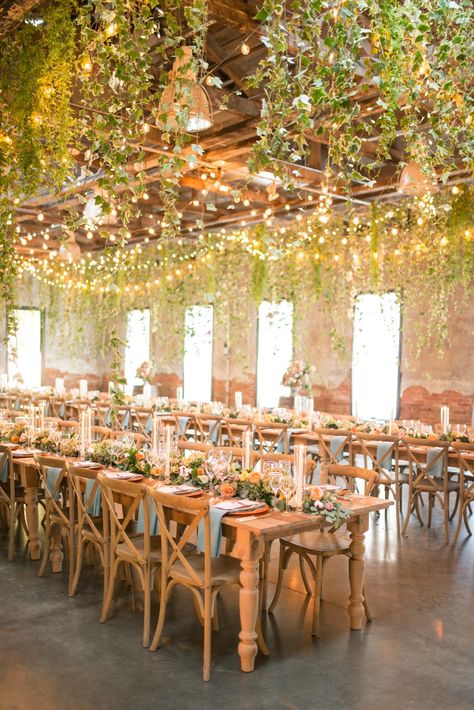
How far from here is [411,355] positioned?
12.1m

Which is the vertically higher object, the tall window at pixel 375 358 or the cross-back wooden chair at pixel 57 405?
the tall window at pixel 375 358

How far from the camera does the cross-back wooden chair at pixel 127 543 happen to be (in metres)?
4.23

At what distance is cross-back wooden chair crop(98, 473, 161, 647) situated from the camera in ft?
13.9

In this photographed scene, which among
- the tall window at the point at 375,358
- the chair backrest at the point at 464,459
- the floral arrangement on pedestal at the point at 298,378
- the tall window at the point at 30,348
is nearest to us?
the chair backrest at the point at 464,459

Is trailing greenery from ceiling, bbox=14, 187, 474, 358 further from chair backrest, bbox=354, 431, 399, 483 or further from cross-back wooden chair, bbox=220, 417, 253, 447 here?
chair backrest, bbox=354, 431, 399, 483

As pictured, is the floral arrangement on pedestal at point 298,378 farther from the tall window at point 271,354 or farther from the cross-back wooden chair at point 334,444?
the cross-back wooden chair at point 334,444

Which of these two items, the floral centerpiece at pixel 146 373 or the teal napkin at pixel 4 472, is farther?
the floral centerpiece at pixel 146 373

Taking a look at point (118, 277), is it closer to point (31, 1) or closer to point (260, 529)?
point (31, 1)

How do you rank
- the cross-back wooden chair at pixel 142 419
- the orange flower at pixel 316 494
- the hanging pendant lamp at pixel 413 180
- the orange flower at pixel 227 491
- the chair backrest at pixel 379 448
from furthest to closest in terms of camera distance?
the cross-back wooden chair at pixel 142 419 < the chair backrest at pixel 379 448 < the hanging pendant lamp at pixel 413 180 < the orange flower at pixel 227 491 < the orange flower at pixel 316 494

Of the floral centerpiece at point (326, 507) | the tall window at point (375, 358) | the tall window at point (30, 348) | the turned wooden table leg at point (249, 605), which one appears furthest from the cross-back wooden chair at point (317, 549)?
the tall window at point (30, 348)

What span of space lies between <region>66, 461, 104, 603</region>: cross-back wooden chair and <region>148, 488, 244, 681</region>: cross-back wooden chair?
68 cm

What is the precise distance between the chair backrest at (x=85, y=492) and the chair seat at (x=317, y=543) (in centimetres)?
126

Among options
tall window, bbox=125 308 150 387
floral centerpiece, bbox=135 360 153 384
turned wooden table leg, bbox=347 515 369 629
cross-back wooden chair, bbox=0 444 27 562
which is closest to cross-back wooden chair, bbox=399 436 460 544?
turned wooden table leg, bbox=347 515 369 629

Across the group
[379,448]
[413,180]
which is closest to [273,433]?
[379,448]
